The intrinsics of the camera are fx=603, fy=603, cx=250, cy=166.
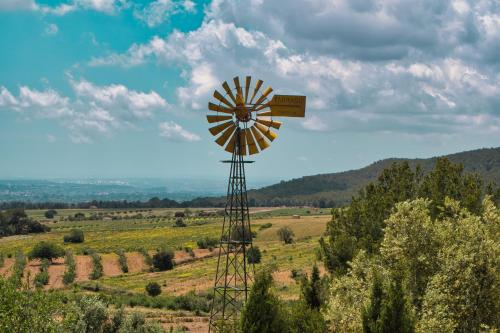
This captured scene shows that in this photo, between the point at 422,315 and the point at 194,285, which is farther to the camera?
the point at 194,285

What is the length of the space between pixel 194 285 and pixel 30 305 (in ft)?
173

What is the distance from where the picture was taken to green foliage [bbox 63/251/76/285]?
83.1 m

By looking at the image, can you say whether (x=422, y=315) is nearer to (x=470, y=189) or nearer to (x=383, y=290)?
(x=383, y=290)

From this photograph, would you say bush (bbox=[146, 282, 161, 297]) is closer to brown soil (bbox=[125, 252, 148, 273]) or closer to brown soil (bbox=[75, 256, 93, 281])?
brown soil (bbox=[75, 256, 93, 281])

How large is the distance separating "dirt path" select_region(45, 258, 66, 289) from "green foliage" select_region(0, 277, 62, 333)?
55.5 m

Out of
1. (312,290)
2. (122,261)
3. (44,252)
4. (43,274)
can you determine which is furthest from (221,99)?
(44,252)

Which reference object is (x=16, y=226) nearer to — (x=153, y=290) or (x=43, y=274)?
(x=43, y=274)

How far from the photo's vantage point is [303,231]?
437 feet

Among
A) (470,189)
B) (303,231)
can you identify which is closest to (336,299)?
(470,189)

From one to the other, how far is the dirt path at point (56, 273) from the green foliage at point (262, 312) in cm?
5706

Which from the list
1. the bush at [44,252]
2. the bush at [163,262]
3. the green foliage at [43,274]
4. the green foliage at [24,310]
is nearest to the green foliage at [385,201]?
the green foliage at [24,310]

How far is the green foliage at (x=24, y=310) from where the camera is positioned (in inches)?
938

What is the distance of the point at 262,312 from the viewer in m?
26.8

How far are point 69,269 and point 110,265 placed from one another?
36.3 feet
